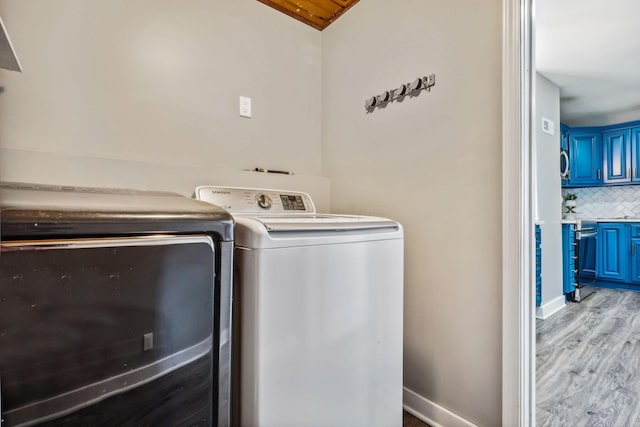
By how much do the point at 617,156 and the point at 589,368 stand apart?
383cm

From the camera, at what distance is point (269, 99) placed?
1.88 m

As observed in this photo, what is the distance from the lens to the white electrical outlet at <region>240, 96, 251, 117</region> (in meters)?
1.77

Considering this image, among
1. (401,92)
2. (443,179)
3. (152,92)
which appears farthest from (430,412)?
(152,92)

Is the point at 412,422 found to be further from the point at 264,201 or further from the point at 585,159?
the point at 585,159

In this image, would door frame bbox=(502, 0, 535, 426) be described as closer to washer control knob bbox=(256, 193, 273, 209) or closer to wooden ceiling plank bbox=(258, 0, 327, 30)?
washer control knob bbox=(256, 193, 273, 209)

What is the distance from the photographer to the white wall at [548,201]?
297cm

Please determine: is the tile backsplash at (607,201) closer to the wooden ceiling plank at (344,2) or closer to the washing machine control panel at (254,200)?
the wooden ceiling plank at (344,2)

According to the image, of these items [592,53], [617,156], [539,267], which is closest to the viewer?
[539,267]

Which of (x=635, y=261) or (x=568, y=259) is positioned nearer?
(x=568, y=259)

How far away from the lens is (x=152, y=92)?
4.86 feet

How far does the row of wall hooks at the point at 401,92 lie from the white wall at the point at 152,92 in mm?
511

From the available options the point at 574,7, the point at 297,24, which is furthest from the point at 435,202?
the point at 574,7

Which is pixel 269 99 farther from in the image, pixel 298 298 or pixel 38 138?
pixel 298 298

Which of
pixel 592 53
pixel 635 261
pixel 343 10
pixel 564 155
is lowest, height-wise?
pixel 635 261
